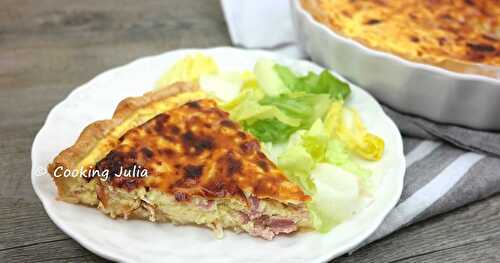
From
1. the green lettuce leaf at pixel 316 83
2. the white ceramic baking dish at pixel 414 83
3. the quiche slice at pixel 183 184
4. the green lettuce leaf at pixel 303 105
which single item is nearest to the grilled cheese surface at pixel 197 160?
the quiche slice at pixel 183 184

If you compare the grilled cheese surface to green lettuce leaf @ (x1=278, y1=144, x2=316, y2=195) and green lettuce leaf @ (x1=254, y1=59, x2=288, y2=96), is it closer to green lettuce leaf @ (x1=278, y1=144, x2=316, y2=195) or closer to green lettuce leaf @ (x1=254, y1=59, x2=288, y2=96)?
green lettuce leaf @ (x1=278, y1=144, x2=316, y2=195)

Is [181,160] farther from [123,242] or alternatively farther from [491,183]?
[491,183]

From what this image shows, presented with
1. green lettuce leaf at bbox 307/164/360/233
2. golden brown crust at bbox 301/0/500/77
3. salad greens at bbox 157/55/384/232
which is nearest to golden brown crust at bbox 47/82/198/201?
salad greens at bbox 157/55/384/232

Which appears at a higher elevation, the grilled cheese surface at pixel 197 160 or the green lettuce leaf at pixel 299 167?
the grilled cheese surface at pixel 197 160

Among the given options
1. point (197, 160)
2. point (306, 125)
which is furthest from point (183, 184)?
point (306, 125)

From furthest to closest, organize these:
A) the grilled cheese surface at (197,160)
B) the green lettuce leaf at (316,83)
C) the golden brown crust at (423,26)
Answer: the golden brown crust at (423,26), the green lettuce leaf at (316,83), the grilled cheese surface at (197,160)

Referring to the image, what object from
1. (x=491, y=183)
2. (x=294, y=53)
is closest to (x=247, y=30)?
(x=294, y=53)

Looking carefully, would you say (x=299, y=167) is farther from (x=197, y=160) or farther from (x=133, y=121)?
(x=133, y=121)

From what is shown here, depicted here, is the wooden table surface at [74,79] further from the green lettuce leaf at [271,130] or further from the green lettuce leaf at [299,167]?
the green lettuce leaf at [271,130]
